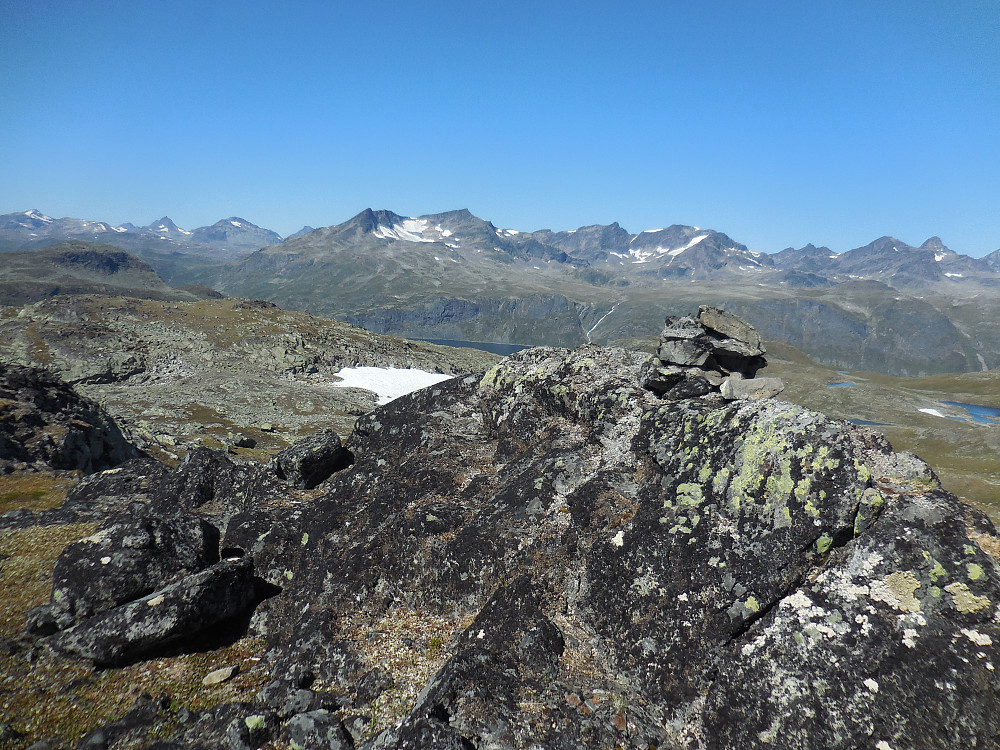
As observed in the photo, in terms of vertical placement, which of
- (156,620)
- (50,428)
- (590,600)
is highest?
(590,600)

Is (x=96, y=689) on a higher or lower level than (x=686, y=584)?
lower

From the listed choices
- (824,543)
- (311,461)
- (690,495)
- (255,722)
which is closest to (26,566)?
(311,461)

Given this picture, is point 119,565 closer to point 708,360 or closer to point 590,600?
point 590,600

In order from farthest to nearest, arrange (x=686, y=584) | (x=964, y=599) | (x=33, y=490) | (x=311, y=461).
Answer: (x=33, y=490) < (x=311, y=461) < (x=686, y=584) < (x=964, y=599)

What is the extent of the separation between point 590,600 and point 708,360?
1243 cm

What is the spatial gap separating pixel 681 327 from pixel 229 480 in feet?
73.5

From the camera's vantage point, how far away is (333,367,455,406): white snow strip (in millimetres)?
132250

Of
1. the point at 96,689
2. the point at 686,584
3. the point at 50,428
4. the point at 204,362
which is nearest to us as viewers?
the point at 96,689

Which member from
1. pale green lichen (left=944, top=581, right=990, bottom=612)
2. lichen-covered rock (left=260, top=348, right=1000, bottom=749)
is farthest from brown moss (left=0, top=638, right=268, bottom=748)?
pale green lichen (left=944, top=581, right=990, bottom=612)

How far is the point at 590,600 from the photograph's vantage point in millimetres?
14062

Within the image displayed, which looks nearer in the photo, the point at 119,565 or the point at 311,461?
the point at 119,565

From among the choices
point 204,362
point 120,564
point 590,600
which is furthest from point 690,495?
point 204,362

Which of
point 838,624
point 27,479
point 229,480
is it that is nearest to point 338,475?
point 229,480

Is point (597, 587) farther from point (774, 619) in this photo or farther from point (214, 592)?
point (214, 592)
